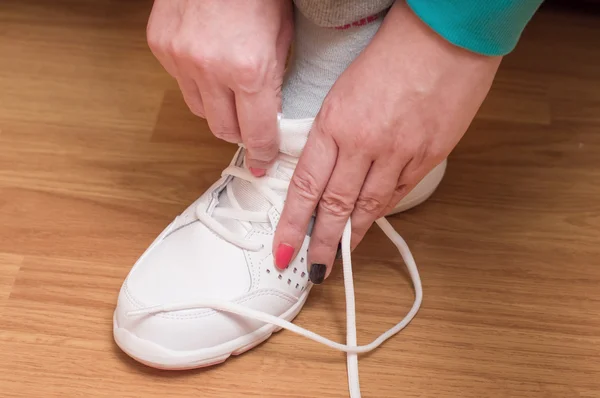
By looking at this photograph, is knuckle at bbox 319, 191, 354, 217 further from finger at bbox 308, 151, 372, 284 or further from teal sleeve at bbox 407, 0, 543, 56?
teal sleeve at bbox 407, 0, 543, 56

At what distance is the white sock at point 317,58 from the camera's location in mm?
576

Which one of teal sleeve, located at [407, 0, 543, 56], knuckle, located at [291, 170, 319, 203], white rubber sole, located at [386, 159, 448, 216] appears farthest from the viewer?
white rubber sole, located at [386, 159, 448, 216]

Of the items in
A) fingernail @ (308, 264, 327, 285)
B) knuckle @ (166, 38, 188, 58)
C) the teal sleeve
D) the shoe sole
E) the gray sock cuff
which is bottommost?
the shoe sole

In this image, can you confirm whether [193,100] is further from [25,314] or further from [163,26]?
[25,314]

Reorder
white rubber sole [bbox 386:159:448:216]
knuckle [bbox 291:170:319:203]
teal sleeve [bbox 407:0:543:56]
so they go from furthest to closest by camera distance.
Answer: white rubber sole [bbox 386:159:448:216], knuckle [bbox 291:170:319:203], teal sleeve [bbox 407:0:543:56]

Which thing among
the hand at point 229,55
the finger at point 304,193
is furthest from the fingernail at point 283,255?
the hand at point 229,55

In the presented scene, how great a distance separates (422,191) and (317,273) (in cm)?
19

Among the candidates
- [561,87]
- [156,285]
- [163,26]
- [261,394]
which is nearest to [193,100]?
[163,26]

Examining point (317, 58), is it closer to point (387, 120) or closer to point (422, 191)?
point (387, 120)

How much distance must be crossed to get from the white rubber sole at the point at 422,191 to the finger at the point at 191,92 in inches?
10.4

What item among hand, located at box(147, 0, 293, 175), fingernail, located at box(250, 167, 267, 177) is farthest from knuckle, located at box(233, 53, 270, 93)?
fingernail, located at box(250, 167, 267, 177)

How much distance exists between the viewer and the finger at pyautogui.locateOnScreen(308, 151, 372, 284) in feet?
1.80

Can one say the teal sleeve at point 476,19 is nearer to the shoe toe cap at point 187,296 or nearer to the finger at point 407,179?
the finger at point 407,179

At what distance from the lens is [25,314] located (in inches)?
26.0
